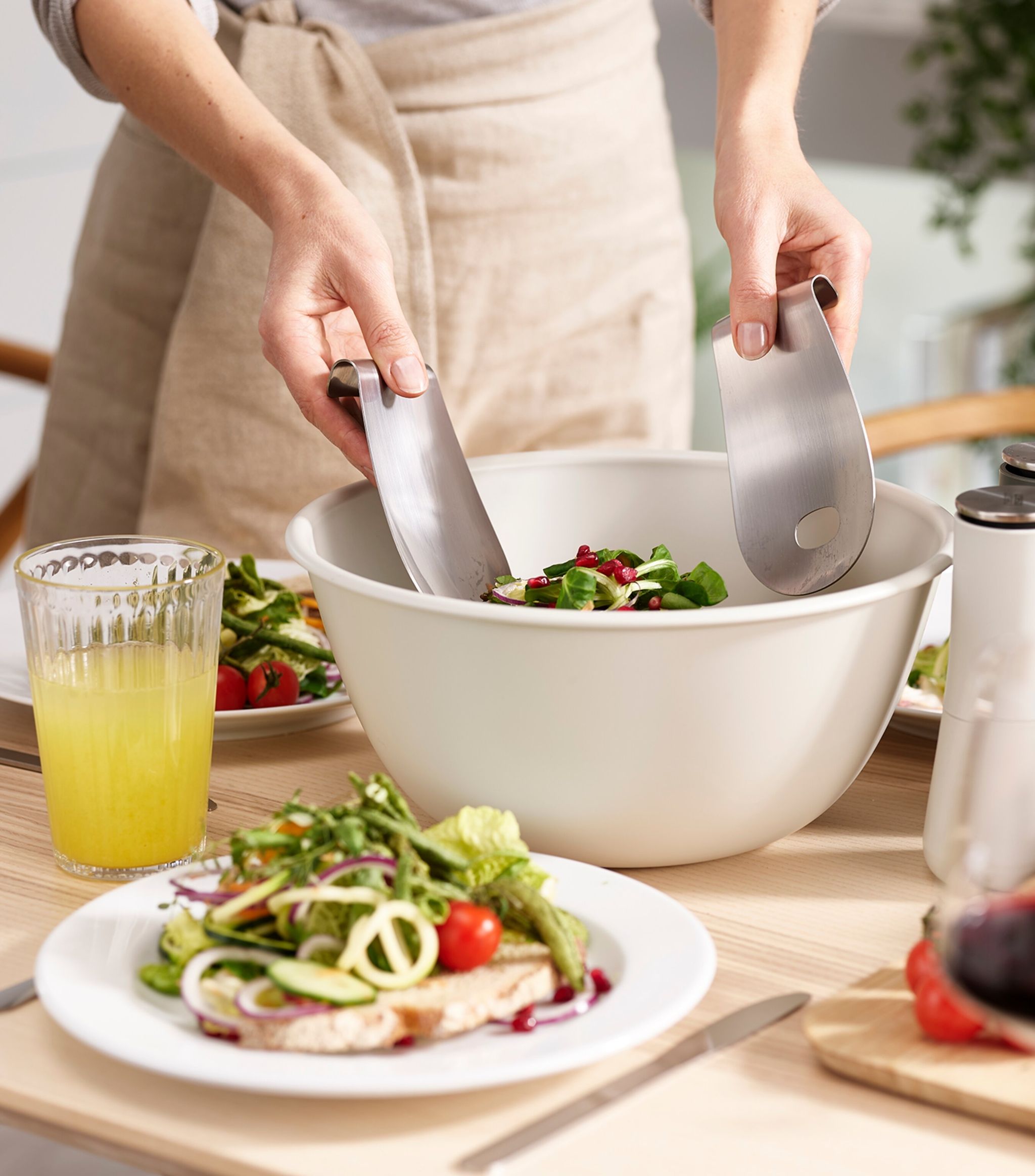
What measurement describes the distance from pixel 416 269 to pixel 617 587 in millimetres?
835

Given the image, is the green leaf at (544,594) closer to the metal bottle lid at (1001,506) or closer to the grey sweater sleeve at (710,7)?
the metal bottle lid at (1001,506)

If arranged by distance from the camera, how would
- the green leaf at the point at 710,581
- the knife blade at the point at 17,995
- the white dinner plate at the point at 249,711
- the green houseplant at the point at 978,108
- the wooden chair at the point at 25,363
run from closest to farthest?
the knife blade at the point at 17,995, the green leaf at the point at 710,581, the white dinner plate at the point at 249,711, the wooden chair at the point at 25,363, the green houseplant at the point at 978,108

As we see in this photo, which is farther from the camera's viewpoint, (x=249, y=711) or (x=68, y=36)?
(x=68, y=36)

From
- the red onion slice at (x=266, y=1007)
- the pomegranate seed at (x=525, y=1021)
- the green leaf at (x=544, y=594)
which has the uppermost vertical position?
the green leaf at (x=544, y=594)

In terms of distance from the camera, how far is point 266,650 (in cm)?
115

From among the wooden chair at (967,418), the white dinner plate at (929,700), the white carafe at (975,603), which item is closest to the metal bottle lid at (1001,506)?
the white carafe at (975,603)

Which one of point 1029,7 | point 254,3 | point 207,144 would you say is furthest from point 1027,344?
point 207,144

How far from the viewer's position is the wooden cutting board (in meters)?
0.61

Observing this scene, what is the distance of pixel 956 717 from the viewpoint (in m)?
0.85

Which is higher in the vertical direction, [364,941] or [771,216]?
[771,216]

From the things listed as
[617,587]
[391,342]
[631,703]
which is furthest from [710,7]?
[631,703]

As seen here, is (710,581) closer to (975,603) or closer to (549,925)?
(975,603)

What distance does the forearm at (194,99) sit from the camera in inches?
43.4

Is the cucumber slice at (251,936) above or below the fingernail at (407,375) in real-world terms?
below
